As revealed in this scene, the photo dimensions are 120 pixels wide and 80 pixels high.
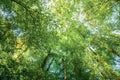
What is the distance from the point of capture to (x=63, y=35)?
883cm

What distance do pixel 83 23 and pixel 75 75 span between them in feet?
10.4

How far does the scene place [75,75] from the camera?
12.2m

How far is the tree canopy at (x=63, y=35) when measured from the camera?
746 cm

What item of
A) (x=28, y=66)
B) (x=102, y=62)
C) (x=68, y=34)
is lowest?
(x=28, y=66)

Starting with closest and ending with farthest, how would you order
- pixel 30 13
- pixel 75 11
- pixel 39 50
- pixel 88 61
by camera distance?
pixel 30 13 < pixel 39 50 < pixel 88 61 < pixel 75 11

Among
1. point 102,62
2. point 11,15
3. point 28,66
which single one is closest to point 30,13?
point 11,15

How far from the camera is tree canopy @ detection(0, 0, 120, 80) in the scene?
7461 millimetres

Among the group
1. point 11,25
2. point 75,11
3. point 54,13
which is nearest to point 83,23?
point 75,11

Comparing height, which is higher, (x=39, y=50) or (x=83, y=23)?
(x=83, y=23)

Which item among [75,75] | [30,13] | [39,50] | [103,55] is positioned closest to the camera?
[30,13]

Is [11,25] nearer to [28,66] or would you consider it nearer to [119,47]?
[28,66]

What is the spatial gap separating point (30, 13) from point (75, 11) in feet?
9.87

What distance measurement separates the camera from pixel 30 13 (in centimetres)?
730

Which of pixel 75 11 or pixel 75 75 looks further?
pixel 75 75
